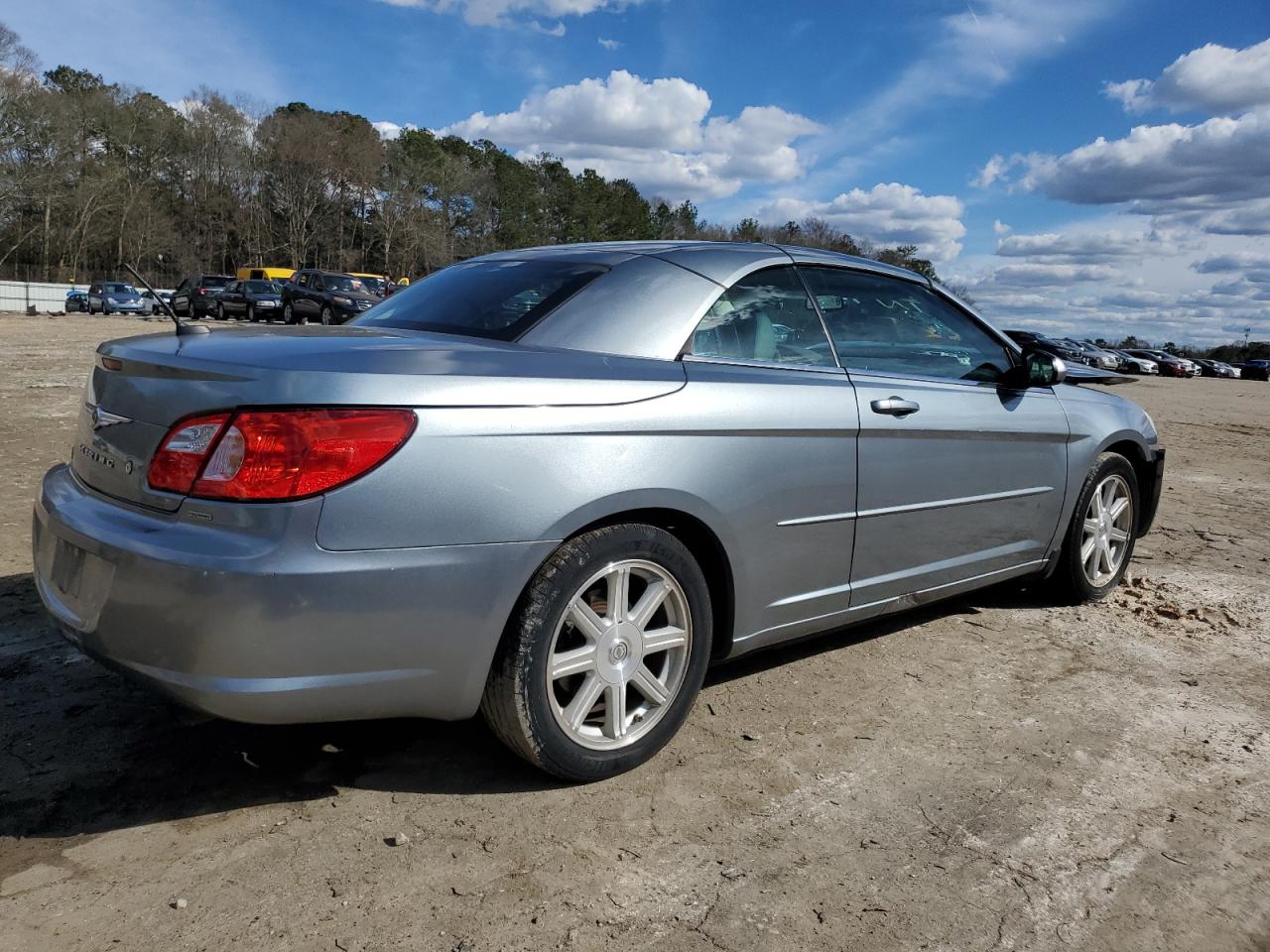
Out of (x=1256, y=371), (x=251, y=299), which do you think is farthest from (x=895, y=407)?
(x=1256, y=371)

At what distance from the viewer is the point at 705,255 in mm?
3287

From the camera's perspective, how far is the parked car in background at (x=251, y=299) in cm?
3575

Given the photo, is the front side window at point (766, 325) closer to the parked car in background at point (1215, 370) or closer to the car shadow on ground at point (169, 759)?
the car shadow on ground at point (169, 759)

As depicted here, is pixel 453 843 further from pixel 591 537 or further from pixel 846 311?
pixel 846 311

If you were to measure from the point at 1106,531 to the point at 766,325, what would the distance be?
2.44 meters

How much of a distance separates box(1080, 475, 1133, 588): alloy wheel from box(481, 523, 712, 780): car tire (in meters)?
2.54

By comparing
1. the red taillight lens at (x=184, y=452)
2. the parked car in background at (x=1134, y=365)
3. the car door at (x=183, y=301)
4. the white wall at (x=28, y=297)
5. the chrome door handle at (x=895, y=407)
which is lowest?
the white wall at (x=28, y=297)

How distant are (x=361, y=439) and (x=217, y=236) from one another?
73.9 metres

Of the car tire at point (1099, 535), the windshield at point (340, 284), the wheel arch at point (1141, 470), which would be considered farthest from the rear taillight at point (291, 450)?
the windshield at point (340, 284)

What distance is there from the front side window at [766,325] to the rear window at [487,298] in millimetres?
410

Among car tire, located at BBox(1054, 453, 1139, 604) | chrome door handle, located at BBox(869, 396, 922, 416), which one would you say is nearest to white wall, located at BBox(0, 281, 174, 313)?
car tire, located at BBox(1054, 453, 1139, 604)

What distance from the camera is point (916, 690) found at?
360cm

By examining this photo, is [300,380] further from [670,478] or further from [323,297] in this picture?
[323,297]

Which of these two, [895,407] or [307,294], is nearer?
[895,407]
